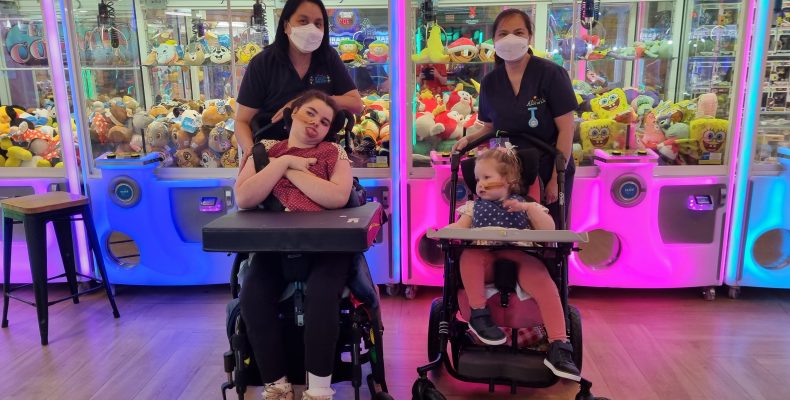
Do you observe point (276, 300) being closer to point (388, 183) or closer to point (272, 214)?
point (272, 214)

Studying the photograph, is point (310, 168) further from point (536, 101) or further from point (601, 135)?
point (601, 135)

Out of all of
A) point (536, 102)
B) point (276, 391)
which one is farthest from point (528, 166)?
point (276, 391)

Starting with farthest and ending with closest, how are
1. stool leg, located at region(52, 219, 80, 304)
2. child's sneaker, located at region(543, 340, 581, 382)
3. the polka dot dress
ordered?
stool leg, located at region(52, 219, 80, 304) → the polka dot dress → child's sneaker, located at region(543, 340, 581, 382)

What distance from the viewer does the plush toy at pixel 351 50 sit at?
3221 mm

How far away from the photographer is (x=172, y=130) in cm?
336

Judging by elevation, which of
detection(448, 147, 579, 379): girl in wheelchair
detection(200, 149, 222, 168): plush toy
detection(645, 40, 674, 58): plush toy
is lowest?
detection(448, 147, 579, 379): girl in wheelchair

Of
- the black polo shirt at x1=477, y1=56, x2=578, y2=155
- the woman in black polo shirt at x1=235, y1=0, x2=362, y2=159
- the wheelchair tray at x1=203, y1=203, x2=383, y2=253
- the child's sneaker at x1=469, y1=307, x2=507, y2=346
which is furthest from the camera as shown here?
the black polo shirt at x1=477, y1=56, x2=578, y2=155

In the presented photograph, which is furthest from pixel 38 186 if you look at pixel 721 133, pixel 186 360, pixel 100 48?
pixel 721 133

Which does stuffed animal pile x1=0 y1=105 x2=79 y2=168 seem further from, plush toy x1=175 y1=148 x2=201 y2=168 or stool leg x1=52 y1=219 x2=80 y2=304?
plush toy x1=175 y1=148 x2=201 y2=168

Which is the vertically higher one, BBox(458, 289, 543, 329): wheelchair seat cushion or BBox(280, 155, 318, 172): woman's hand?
BBox(280, 155, 318, 172): woman's hand

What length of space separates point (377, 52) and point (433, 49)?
→ 319 millimetres

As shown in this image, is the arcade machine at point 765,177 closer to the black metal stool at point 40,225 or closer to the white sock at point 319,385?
the white sock at point 319,385

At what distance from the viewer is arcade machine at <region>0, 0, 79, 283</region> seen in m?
3.32

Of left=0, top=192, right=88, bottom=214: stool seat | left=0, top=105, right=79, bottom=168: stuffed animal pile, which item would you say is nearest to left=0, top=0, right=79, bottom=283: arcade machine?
left=0, top=105, right=79, bottom=168: stuffed animal pile
